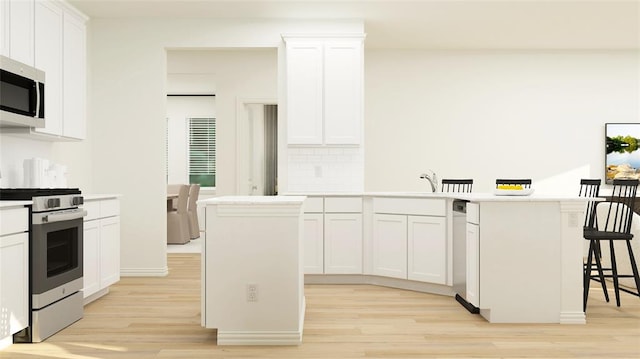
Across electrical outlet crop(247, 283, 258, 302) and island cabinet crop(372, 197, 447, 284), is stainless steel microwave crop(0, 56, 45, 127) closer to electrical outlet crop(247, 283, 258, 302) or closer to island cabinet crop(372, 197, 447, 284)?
electrical outlet crop(247, 283, 258, 302)

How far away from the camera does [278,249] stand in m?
3.54

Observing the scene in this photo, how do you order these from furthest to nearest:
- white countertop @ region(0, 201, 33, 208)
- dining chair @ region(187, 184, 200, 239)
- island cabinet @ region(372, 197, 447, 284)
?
dining chair @ region(187, 184, 200, 239) < island cabinet @ region(372, 197, 447, 284) < white countertop @ region(0, 201, 33, 208)

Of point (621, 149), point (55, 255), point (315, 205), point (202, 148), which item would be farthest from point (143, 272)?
point (621, 149)

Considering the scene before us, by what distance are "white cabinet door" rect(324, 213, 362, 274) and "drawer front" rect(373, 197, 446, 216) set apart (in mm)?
315

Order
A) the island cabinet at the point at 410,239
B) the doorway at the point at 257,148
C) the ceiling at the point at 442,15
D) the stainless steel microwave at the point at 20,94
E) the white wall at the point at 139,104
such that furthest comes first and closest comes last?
the doorway at the point at 257,148 → the white wall at the point at 139,104 → the ceiling at the point at 442,15 → the island cabinet at the point at 410,239 → the stainless steel microwave at the point at 20,94

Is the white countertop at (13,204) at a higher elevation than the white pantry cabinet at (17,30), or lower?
lower

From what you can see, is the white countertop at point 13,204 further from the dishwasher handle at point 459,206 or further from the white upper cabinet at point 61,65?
the dishwasher handle at point 459,206

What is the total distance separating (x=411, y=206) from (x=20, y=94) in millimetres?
3344

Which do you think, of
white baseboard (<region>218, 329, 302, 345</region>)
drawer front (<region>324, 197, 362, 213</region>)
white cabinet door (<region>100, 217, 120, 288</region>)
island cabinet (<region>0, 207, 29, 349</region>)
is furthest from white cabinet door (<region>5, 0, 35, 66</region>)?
drawer front (<region>324, 197, 362, 213</region>)

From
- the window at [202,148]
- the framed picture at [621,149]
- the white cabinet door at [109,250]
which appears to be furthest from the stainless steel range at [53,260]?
the window at [202,148]

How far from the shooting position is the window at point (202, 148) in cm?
1205

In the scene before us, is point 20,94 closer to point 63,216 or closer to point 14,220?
point 63,216

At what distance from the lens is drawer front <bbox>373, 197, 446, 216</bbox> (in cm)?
509

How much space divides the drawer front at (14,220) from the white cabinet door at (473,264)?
3.05m
